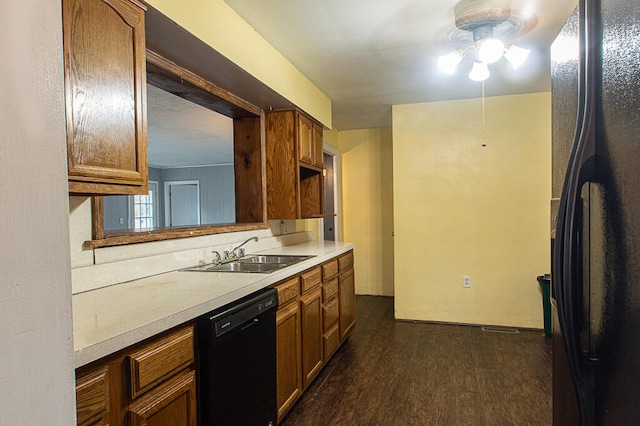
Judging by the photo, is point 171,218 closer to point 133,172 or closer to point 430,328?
point 430,328

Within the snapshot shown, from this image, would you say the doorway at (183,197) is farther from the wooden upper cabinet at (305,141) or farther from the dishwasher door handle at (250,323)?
the dishwasher door handle at (250,323)

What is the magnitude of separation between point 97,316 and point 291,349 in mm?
1198

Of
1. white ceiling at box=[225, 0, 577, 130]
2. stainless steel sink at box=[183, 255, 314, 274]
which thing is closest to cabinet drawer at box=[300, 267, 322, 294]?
stainless steel sink at box=[183, 255, 314, 274]

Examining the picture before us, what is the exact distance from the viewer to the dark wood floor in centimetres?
220

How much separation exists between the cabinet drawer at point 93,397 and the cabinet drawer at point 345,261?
223cm

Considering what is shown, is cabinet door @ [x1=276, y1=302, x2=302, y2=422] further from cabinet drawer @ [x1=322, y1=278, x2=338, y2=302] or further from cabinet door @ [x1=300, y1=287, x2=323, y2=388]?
cabinet drawer @ [x1=322, y1=278, x2=338, y2=302]

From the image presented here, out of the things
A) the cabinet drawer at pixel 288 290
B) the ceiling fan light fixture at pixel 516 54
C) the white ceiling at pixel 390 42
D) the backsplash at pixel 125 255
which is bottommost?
the cabinet drawer at pixel 288 290

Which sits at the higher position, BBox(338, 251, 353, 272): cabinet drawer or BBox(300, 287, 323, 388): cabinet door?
BBox(338, 251, 353, 272): cabinet drawer

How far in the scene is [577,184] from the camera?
0.78 metres

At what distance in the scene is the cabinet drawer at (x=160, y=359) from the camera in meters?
1.11

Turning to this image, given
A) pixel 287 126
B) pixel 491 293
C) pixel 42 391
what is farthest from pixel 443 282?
pixel 42 391

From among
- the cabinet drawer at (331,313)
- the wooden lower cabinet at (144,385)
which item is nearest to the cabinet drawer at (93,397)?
→ the wooden lower cabinet at (144,385)

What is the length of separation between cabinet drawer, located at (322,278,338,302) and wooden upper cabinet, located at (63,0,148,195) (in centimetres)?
158

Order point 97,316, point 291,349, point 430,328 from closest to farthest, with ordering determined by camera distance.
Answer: point 97,316 → point 291,349 → point 430,328
